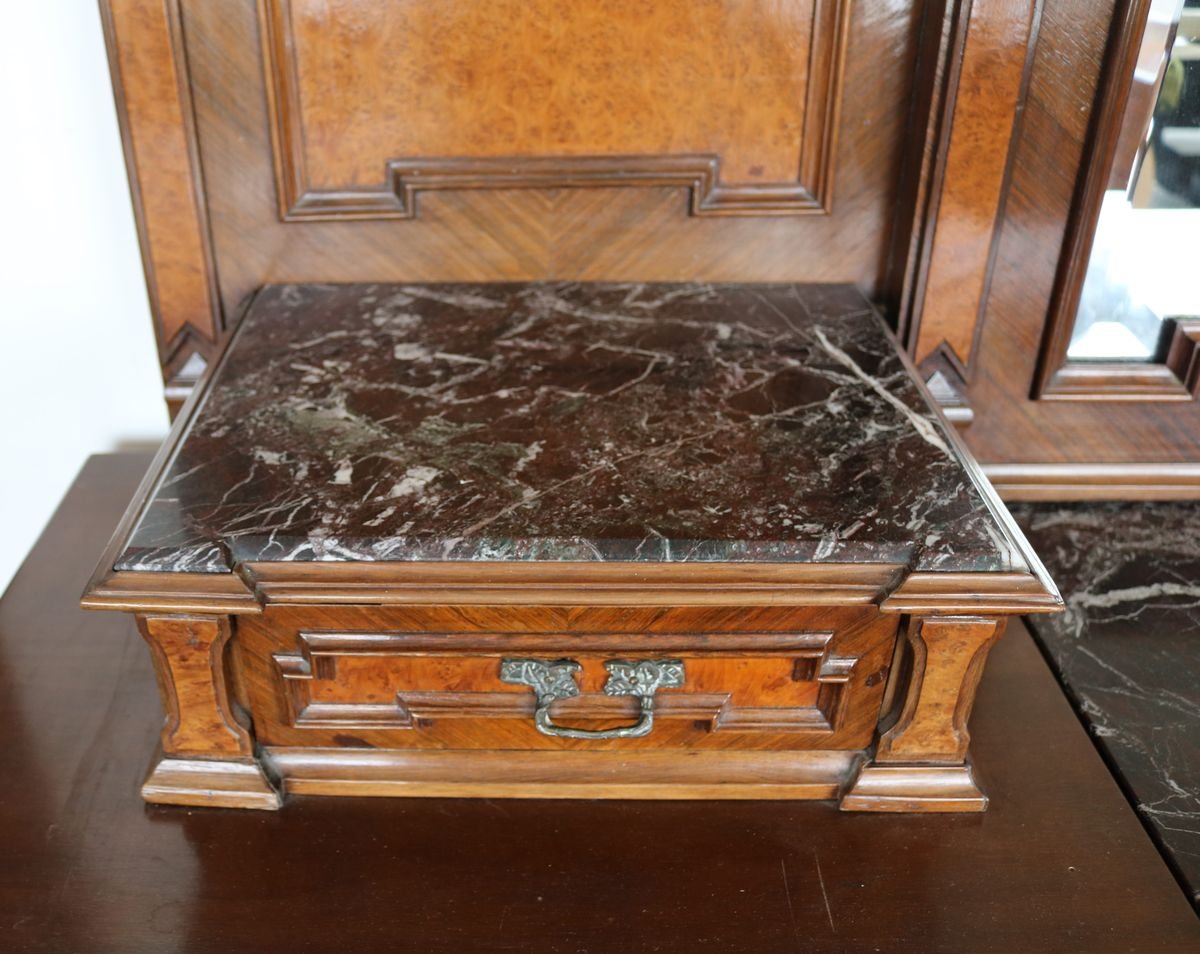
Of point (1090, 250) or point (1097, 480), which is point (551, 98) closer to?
point (1090, 250)

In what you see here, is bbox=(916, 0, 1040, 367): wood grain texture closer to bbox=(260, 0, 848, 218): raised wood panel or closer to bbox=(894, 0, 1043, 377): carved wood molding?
bbox=(894, 0, 1043, 377): carved wood molding

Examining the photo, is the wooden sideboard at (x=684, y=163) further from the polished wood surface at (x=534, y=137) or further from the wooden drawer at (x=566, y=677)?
the wooden drawer at (x=566, y=677)

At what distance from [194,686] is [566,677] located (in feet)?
1.04

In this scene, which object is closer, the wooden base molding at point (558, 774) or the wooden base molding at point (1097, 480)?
the wooden base molding at point (558, 774)

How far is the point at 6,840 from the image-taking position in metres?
0.99

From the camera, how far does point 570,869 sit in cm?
97

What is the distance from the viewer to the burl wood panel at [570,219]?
1.28 metres

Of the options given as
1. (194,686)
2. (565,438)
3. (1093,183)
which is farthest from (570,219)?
(194,686)

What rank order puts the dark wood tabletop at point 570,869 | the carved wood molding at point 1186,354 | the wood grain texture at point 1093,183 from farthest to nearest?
1. the carved wood molding at point 1186,354
2. the wood grain texture at point 1093,183
3. the dark wood tabletop at point 570,869

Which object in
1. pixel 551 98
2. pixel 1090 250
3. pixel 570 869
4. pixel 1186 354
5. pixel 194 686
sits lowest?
pixel 570 869

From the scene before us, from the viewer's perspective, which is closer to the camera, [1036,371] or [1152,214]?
[1152,214]

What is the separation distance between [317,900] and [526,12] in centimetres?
91

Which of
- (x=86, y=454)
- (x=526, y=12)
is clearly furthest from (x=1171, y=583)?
(x=86, y=454)

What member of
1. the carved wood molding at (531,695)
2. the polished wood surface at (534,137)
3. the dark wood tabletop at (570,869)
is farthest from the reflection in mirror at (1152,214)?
the carved wood molding at (531,695)
